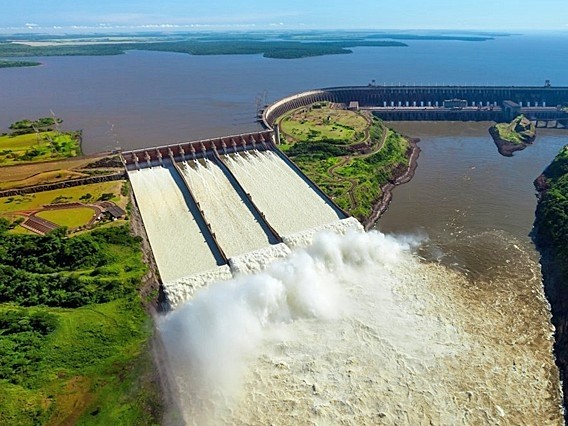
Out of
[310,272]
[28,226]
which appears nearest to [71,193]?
[28,226]

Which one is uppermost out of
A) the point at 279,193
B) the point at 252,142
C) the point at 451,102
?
the point at 252,142

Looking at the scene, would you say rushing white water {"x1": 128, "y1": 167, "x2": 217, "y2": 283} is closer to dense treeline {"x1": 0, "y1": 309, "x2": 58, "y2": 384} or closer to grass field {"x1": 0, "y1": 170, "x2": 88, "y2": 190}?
grass field {"x1": 0, "y1": 170, "x2": 88, "y2": 190}

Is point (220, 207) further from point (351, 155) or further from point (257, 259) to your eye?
point (351, 155)

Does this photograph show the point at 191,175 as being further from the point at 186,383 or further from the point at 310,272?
the point at 186,383

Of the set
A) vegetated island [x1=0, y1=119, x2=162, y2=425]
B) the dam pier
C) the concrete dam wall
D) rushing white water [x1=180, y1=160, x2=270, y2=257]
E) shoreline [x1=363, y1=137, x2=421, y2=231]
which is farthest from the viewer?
the concrete dam wall

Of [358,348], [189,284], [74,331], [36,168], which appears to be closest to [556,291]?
[358,348]

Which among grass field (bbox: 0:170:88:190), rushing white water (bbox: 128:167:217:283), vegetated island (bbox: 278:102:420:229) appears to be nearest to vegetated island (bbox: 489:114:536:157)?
vegetated island (bbox: 278:102:420:229)
